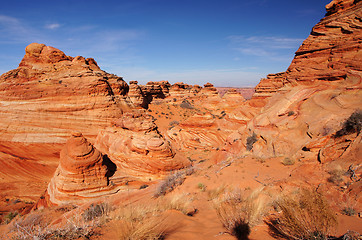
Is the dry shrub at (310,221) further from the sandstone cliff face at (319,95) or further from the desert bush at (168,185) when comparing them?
the desert bush at (168,185)

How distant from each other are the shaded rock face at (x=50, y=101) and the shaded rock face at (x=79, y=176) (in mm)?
6764

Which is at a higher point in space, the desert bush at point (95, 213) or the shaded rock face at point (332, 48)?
the shaded rock face at point (332, 48)

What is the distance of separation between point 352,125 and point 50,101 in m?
20.0

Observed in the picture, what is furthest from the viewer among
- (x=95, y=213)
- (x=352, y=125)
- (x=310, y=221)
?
(x=352, y=125)

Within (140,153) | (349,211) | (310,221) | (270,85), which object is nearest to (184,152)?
(140,153)

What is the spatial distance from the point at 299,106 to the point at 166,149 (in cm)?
756

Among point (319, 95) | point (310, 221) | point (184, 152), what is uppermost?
point (319, 95)

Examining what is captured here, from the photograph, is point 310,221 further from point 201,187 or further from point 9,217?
point 9,217

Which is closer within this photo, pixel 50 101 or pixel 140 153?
pixel 140 153

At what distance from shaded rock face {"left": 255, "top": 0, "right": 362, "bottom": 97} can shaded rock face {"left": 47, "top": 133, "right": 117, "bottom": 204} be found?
12210mm

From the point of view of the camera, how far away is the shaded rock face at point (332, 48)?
345 inches

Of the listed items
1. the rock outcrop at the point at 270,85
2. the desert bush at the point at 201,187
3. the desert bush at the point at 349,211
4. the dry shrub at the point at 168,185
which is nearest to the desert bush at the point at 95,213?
the dry shrub at the point at 168,185

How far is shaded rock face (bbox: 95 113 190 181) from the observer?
11.0 m

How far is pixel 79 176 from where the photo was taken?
31.7 feet
